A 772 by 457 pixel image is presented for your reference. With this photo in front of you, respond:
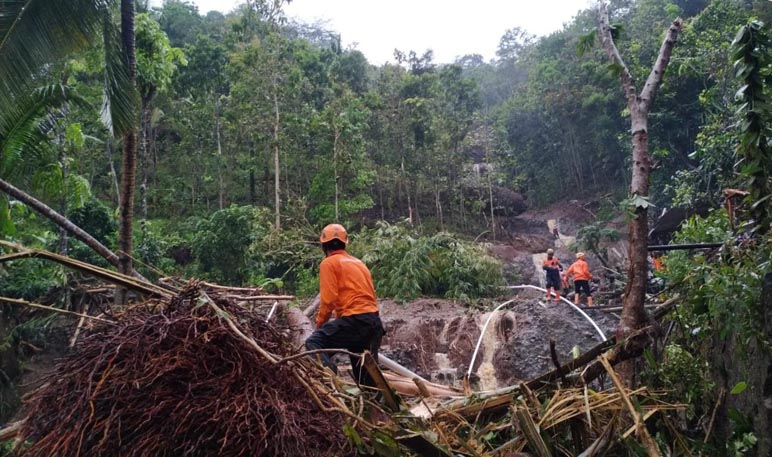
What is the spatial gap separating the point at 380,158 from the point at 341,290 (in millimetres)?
24223

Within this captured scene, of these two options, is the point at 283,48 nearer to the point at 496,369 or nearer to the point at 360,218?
the point at 360,218

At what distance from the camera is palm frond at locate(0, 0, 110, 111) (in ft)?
21.4

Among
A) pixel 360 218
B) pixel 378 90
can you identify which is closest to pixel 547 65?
pixel 378 90

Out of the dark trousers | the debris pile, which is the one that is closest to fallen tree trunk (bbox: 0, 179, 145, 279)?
the dark trousers

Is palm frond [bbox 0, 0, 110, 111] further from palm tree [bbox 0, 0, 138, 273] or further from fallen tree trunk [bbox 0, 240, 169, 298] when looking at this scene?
fallen tree trunk [bbox 0, 240, 169, 298]

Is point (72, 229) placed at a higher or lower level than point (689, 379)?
higher

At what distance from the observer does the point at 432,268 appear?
15008 millimetres

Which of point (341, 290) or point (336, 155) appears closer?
point (341, 290)

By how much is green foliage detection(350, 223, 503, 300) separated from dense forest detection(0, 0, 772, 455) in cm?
6

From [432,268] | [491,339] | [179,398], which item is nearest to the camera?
[179,398]

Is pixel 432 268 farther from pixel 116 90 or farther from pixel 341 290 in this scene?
pixel 341 290

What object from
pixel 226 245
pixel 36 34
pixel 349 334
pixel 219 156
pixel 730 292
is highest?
pixel 219 156

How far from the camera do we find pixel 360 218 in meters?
27.9

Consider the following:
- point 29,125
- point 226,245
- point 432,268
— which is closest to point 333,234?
point 29,125
